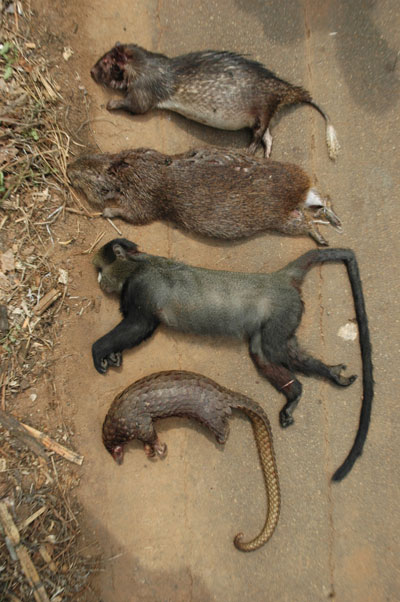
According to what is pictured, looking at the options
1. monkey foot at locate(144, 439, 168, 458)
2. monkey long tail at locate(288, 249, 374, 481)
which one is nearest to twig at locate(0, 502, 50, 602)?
monkey foot at locate(144, 439, 168, 458)

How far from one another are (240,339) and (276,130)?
2.31 meters

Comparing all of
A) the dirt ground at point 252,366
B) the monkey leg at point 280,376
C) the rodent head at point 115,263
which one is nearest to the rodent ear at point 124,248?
the rodent head at point 115,263

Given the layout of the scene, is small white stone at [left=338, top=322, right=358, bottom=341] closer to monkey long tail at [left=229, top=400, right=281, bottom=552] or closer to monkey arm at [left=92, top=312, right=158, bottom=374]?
monkey long tail at [left=229, top=400, right=281, bottom=552]

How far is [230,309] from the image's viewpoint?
387 cm

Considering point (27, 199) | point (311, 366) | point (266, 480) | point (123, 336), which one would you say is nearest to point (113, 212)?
point (27, 199)

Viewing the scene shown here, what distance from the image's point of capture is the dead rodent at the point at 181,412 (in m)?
3.81

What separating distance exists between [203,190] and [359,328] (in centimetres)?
215

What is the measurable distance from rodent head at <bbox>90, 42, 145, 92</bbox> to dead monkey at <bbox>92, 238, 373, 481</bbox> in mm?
1707

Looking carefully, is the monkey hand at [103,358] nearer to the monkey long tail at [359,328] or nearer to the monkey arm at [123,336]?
the monkey arm at [123,336]

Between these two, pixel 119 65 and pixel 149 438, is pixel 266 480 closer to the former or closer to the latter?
pixel 149 438

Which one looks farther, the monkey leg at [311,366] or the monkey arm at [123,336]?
the monkey leg at [311,366]

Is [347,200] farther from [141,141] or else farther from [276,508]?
[276,508]

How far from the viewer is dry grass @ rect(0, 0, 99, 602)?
3762 millimetres

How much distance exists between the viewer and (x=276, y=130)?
435 centimetres
